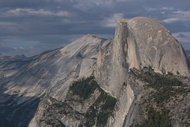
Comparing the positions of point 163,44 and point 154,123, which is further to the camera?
point 163,44

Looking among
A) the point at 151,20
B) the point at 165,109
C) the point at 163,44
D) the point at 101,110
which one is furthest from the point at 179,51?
the point at 165,109

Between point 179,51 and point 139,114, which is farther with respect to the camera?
point 179,51

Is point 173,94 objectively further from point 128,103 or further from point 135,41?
point 135,41

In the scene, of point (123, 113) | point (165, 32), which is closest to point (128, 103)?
point (123, 113)

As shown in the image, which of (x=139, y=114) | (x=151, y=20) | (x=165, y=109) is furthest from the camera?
(x=151, y=20)

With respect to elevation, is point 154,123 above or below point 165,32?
below

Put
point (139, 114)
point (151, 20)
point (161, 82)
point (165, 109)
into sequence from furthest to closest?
point (151, 20) < point (161, 82) < point (139, 114) < point (165, 109)

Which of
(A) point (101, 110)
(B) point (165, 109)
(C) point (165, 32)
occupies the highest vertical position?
(C) point (165, 32)

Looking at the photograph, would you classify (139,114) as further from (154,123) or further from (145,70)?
(145,70)

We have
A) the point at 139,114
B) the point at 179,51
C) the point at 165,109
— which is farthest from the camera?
the point at 179,51
